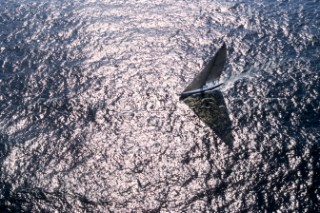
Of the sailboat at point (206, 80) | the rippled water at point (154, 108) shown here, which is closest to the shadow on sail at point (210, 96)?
the sailboat at point (206, 80)

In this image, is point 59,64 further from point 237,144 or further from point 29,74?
point 237,144

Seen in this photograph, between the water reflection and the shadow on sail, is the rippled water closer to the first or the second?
the water reflection

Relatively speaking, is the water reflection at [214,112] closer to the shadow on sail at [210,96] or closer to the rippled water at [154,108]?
the shadow on sail at [210,96]

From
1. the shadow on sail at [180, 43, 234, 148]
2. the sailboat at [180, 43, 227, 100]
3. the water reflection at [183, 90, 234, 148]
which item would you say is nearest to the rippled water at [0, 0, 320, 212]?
the water reflection at [183, 90, 234, 148]

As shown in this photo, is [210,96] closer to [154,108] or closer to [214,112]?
[214,112]

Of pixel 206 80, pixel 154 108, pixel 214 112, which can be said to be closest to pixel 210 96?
pixel 206 80

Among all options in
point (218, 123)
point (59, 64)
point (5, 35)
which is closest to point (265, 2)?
point (218, 123)

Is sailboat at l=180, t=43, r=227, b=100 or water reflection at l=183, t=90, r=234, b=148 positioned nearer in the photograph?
water reflection at l=183, t=90, r=234, b=148
